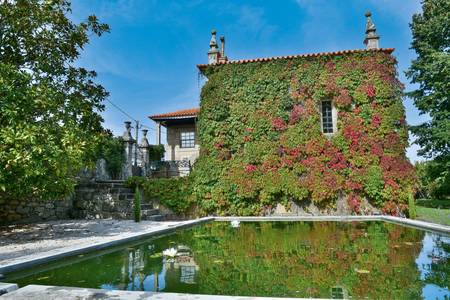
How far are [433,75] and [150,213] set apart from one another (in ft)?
A: 45.2

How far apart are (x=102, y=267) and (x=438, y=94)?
51.7 ft

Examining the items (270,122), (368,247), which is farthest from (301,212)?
(368,247)

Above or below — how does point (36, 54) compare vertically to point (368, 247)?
above

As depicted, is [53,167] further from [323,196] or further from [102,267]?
[323,196]

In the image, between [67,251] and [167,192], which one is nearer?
[67,251]

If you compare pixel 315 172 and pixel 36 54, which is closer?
pixel 36 54

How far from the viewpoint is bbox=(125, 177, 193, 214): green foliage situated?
13.3m

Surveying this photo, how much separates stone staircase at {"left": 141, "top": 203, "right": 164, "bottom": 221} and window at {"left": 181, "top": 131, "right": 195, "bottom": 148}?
7.17 m

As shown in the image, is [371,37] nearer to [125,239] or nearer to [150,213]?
[150,213]

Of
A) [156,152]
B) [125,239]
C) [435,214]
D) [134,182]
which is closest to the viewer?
[125,239]

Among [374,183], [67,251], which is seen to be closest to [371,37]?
[374,183]

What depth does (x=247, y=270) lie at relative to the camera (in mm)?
4348

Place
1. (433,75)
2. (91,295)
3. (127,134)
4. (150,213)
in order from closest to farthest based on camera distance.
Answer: (91,295) < (150,213) < (433,75) < (127,134)

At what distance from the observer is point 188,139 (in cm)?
1998
